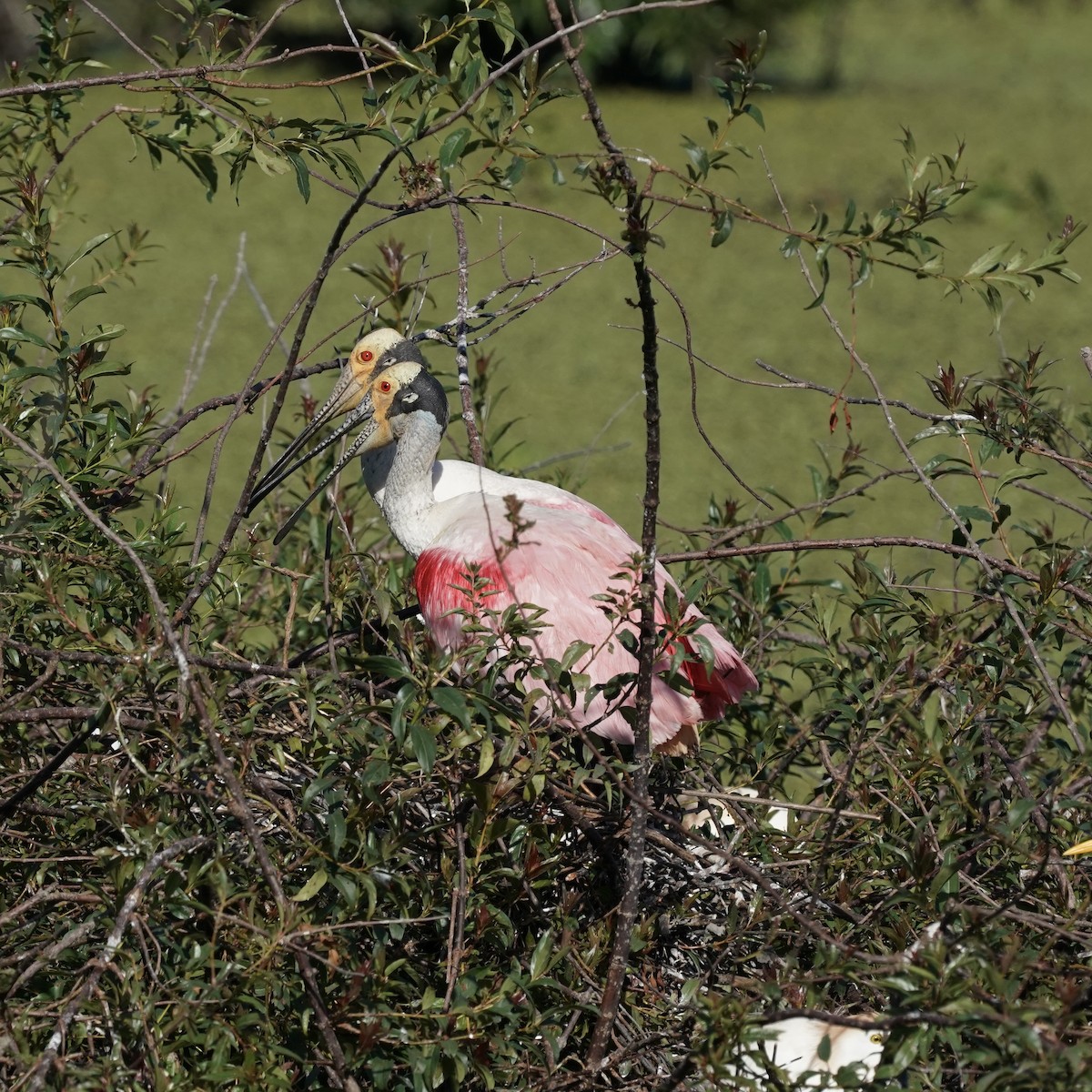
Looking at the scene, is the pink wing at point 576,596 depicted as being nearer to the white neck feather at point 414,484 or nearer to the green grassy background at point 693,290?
the white neck feather at point 414,484

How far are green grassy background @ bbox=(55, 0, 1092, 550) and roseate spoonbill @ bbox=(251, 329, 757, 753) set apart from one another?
2.04m

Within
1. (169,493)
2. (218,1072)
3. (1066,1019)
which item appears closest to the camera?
(1066,1019)

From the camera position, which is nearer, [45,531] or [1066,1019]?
[1066,1019]

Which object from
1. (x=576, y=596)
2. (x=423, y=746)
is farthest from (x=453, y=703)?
(x=576, y=596)

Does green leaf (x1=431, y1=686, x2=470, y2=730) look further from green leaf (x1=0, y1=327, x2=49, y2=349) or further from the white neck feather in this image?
the white neck feather

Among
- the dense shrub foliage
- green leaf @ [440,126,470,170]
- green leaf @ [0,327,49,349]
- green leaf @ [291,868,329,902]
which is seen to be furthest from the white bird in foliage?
green leaf @ [0,327,49,349]

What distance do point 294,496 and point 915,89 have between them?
7.75 m

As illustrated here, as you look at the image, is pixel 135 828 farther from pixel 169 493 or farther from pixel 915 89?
pixel 915 89

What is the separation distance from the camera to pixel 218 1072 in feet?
4.77

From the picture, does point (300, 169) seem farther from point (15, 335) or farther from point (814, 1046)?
point (814, 1046)

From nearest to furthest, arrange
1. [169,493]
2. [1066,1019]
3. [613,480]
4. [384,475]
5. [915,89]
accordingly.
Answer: [1066,1019] < [169,493] < [384,475] < [613,480] < [915,89]

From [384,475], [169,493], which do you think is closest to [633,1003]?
[169,493]

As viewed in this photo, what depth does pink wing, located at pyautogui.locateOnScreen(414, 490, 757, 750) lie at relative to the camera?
7.07ft

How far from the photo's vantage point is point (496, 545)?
197 centimetres
